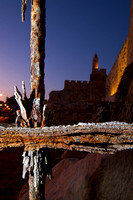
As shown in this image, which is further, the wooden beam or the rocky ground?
the rocky ground

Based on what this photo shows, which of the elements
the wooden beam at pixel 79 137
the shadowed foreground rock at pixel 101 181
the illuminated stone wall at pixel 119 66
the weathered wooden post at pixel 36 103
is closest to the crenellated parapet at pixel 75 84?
the illuminated stone wall at pixel 119 66

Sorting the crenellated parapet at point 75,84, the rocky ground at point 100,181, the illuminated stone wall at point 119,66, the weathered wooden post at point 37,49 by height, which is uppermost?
the crenellated parapet at point 75,84

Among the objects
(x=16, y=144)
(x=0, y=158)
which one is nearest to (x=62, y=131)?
(x=16, y=144)

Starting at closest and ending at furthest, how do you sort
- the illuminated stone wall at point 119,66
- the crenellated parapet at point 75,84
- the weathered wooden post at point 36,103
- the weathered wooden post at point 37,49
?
1. the weathered wooden post at point 36,103
2. the weathered wooden post at point 37,49
3. the illuminated stone wall at point 119,66
4. the crenellated parapet at point 75,84

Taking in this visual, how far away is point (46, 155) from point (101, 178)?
185 centimetres

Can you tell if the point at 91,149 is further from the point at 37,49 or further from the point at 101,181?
the point at 101,181

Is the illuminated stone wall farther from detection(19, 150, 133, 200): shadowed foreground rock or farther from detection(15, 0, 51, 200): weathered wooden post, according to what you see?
detection(15, 0, 51, 200): weathered wooden post

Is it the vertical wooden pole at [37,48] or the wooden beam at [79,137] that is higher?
the vertical wooden pole at [37,48]

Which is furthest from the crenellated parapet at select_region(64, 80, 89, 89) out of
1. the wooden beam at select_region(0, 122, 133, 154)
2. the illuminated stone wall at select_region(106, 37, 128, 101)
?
the wooden beam at select_region(0, 122, 133, 154)

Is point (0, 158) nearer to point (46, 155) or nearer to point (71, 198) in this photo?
point (71, 198)

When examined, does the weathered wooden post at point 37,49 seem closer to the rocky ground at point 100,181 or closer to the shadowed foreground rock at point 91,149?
the shadowed foreground rock at point 91,149

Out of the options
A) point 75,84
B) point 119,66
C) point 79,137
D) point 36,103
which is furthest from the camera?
point 75,84

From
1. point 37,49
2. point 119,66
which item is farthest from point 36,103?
point 119,66

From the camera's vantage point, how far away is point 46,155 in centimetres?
173
